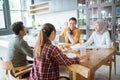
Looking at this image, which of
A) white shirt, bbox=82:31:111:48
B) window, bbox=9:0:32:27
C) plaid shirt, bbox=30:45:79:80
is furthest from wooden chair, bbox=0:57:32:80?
window, bbox=9:0:32:27

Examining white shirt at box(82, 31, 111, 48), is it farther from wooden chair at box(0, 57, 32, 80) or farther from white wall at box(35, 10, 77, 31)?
white wall at box(35, 10, 77, 31)

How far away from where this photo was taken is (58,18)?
504 centimetres

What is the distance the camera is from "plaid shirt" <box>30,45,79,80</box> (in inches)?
49.0

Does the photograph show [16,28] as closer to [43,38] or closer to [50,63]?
[43,38]

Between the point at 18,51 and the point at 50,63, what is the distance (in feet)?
2.11

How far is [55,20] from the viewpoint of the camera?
16.9ft

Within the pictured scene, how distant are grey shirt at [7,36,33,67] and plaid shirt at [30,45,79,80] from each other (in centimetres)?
39

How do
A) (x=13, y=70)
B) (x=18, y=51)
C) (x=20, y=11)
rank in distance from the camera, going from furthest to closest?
(x=20, y=11) < (x=18, y=51) < (x=13, y=70)

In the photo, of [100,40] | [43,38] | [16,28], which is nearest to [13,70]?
[16,28]

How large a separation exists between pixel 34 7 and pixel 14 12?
0.82 meters

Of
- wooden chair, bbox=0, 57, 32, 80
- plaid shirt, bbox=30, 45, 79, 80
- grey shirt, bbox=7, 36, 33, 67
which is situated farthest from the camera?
grey shirt, bbox=7, 36, 33, 67

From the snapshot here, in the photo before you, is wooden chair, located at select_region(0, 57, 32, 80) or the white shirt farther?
the white shirt

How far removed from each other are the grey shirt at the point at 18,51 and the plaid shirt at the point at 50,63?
390 millimetres

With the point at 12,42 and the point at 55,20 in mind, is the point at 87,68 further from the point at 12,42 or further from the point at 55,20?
the point at 55,20
